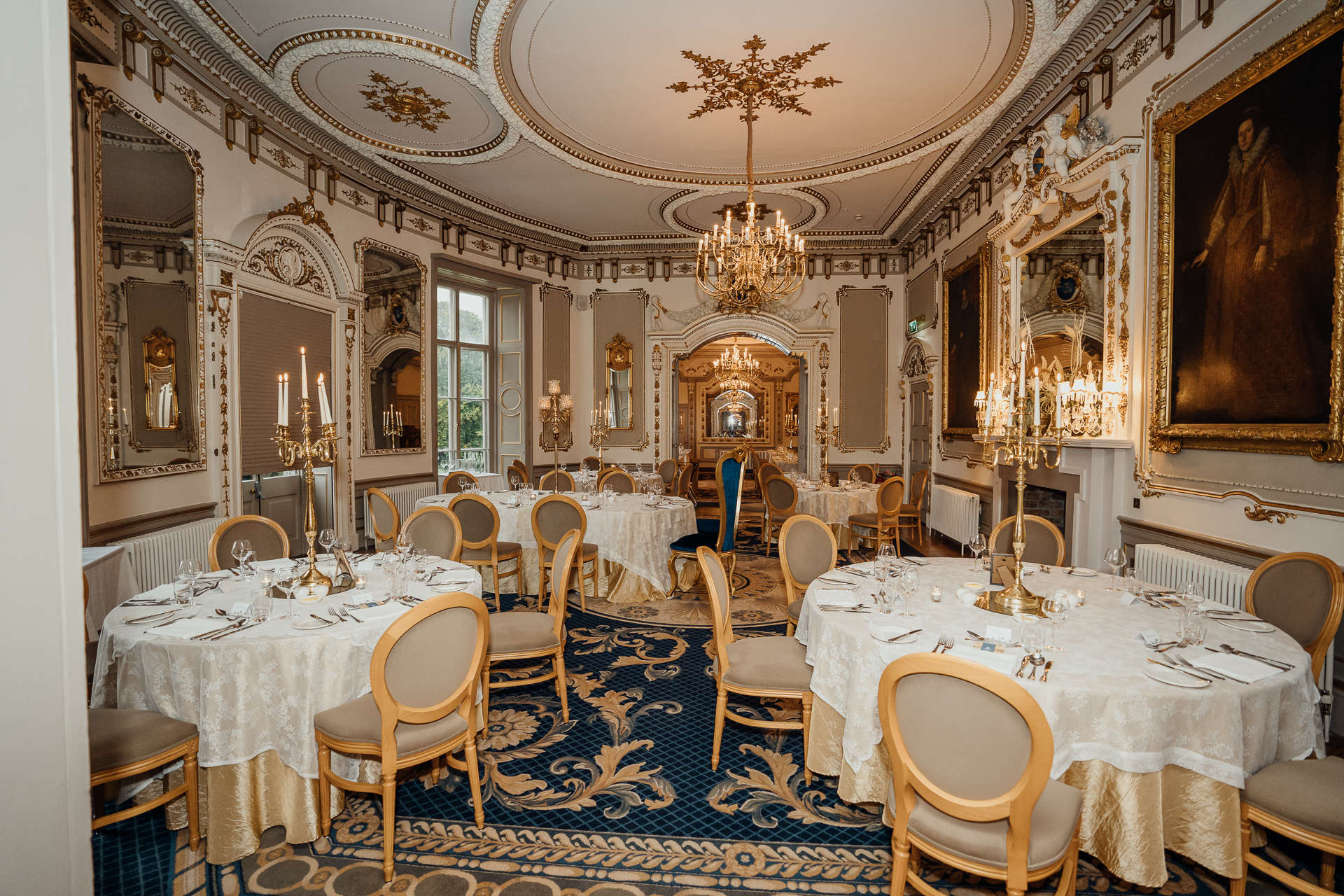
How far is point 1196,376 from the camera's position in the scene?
3602mm

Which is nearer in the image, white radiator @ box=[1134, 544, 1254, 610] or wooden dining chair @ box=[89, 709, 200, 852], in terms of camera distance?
wooden dining chair @ box=[89, 709, 200, 852]

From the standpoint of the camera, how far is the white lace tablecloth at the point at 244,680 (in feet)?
7.16

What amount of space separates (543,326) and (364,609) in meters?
7.38

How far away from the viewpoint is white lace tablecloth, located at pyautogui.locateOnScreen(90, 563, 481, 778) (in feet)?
7.16

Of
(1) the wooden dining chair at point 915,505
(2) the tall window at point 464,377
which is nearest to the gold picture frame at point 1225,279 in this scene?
(1) the wooden dining chair at point 915,505

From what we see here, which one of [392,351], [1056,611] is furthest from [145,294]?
[1056,611]

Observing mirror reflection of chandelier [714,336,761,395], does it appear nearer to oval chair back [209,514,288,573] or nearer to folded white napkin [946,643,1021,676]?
oval chair back [209,514,288,573]

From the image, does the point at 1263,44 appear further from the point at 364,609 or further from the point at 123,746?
the point at 123,746

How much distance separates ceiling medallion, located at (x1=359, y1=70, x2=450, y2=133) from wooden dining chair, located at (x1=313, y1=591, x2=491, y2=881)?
5004 millimetres

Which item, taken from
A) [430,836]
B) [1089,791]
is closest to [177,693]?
[430,836]

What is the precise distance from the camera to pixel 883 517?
6.64 metres

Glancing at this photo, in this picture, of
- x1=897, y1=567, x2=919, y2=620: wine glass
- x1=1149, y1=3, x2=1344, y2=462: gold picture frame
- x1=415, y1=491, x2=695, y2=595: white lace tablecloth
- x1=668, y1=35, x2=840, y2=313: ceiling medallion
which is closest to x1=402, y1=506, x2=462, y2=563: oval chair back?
x1=415, y1=491, x2=695, y2=595: white lace tablecloth

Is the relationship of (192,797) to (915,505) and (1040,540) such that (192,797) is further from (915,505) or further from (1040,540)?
(915,505)

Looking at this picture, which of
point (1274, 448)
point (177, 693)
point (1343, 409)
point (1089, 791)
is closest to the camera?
point (1089, 791)
